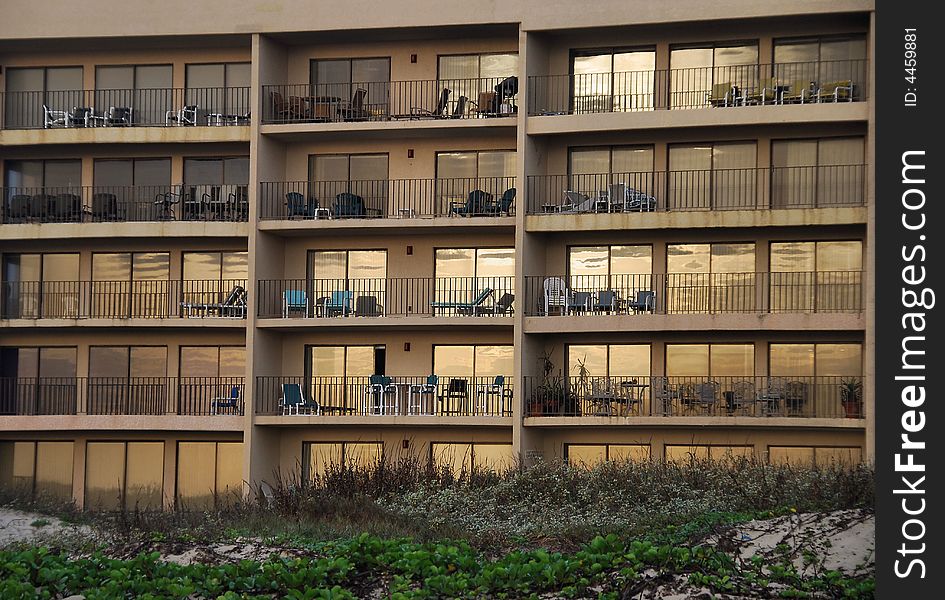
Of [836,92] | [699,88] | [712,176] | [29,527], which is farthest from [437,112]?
[29,527]

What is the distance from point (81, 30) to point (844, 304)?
22820mm

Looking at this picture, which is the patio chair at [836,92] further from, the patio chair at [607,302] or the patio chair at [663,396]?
the patio chair at [663,396]

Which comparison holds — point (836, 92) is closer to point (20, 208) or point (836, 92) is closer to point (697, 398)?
point (697, 398)

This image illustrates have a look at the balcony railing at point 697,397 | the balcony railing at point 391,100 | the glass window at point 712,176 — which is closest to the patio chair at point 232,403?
the balcony railing at point 391,100

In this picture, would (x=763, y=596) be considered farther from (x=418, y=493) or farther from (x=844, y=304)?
(x=844, y=304)

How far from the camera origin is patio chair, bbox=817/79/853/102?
126 ft

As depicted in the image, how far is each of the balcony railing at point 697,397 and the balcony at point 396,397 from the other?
1.36 m

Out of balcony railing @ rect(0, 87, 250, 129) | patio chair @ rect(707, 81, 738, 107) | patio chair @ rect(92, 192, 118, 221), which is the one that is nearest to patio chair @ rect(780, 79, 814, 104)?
patio chair @ rect(707, 81, 738, 107)

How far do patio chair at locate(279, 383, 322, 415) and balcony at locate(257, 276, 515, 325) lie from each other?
199 cm

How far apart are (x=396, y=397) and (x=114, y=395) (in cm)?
868

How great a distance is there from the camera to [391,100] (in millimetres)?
41812

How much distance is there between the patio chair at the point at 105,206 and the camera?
42.6m
